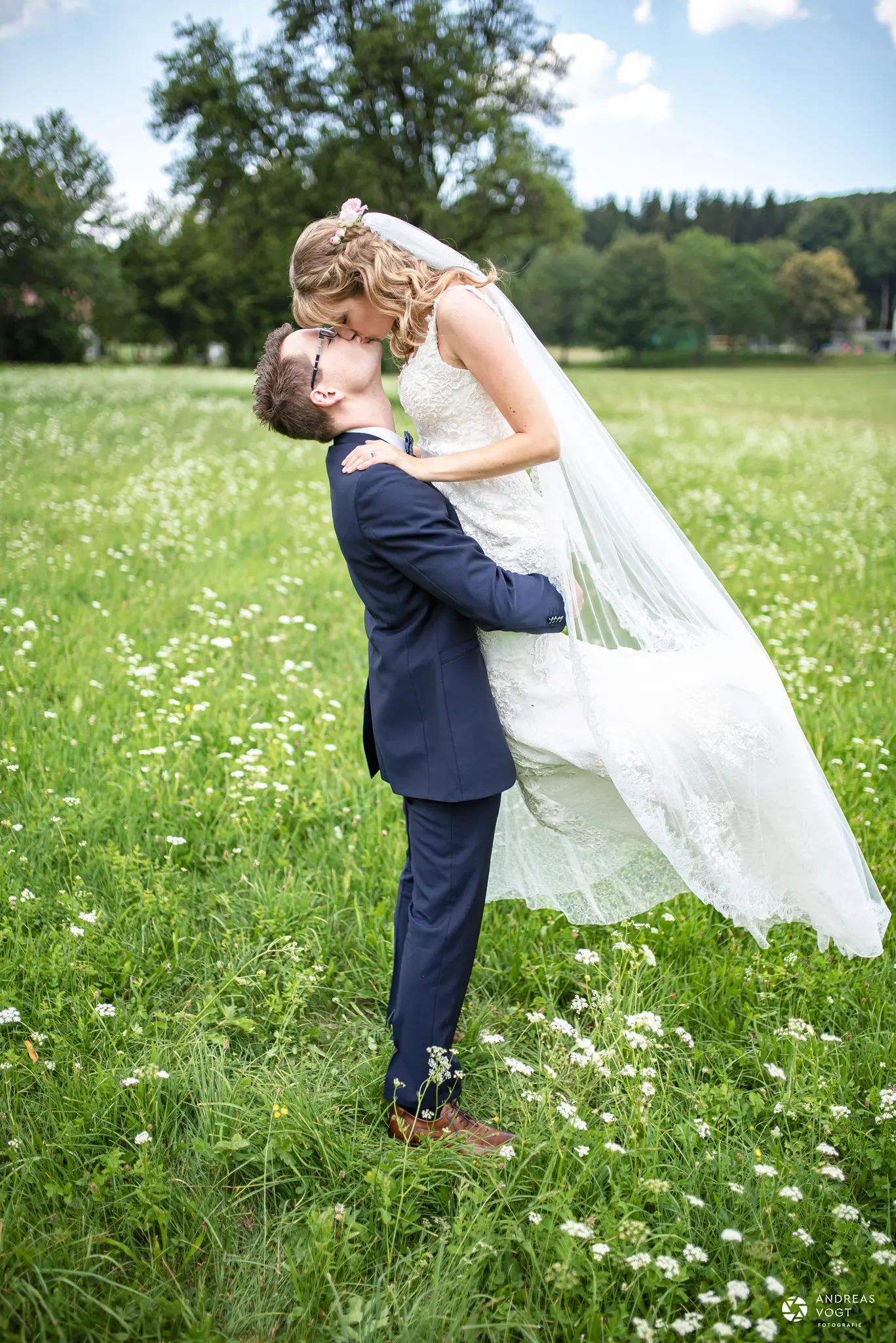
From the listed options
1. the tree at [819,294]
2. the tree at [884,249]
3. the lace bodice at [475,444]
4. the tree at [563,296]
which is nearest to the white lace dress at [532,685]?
the lace bodice at [475,444]

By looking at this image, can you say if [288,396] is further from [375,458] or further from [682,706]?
[682,706]

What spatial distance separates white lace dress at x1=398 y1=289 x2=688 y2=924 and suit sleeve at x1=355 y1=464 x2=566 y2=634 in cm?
27

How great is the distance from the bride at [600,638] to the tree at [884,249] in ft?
183

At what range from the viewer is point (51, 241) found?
42.6 meters

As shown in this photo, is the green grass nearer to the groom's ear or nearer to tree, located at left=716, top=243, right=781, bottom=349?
the groom's ear

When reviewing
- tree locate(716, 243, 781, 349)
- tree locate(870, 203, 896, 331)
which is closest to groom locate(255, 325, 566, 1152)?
tree locate(870, 203, 896, 331)

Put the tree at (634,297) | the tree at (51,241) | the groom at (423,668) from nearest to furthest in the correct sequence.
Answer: the groom at (423,668) → the tree at (51,241) → the tree at (634,297)

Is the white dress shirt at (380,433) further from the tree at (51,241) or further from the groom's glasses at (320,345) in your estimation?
the tree at (51,241)

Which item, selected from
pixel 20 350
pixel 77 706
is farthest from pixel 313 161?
pixel 20 350

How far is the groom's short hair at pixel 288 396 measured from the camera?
240cm

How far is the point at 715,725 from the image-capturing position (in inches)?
104

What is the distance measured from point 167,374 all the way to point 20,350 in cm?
1523

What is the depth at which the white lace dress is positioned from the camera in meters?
2.54

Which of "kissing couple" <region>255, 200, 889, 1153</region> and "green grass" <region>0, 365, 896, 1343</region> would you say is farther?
"kissing couple" <region>255, 200, 889, 1153</region>
